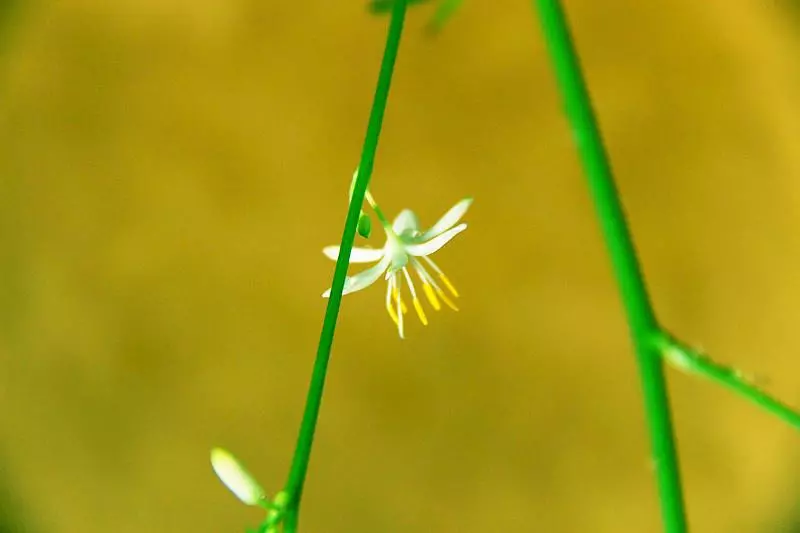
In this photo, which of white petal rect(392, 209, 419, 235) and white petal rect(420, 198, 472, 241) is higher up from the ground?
white petal rect(392, 209, 419, 235)

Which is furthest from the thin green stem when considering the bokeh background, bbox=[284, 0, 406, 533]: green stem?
the bokeh background

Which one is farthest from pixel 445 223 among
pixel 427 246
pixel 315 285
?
pixel 315 285

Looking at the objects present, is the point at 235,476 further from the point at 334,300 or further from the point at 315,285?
the point at 315,285

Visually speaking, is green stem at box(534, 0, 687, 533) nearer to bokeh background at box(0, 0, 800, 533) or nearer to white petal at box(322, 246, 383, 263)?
white petal at box(322, 246, 383, 263)

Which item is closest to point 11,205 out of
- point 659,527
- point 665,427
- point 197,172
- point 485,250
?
point 197,172

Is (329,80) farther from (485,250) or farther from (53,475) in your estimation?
(53,475)
